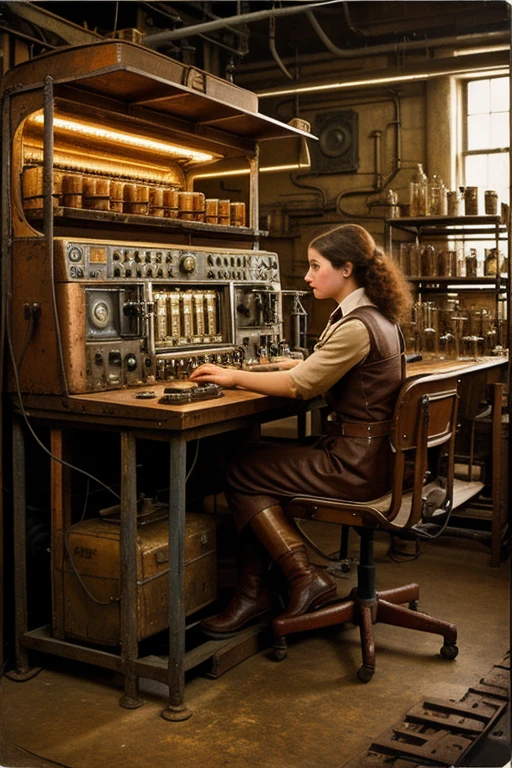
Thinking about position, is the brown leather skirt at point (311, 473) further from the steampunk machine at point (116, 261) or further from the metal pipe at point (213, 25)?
the metal pipe at point (213, 25)

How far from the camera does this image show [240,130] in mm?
4484

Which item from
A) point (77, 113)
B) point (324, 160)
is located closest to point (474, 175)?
point (324, 160)

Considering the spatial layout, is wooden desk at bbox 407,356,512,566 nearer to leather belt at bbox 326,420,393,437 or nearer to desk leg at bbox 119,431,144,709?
leather belt at bbox 326,420,393,437

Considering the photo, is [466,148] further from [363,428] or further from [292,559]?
[292,559]

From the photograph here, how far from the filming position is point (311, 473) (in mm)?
3158

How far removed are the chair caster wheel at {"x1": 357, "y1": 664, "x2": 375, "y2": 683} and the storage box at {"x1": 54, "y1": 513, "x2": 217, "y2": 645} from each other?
0.65 m

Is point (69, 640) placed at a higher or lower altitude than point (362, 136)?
lower

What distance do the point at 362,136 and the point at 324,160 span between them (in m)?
0.45

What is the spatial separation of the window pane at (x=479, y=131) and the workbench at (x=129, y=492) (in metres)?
5.93

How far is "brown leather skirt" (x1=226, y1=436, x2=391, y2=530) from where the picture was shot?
3.12 m

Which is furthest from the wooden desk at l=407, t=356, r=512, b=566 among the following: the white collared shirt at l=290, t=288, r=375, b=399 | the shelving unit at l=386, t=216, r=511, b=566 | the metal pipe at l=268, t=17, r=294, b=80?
the metal pipe at l=268, t=17, r=294, b=80

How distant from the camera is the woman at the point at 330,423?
3.11 meters

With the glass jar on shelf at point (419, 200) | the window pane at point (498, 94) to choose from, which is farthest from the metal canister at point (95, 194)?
the window pane at point (498, 94)

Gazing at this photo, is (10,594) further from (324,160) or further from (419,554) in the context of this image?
(324,160)
